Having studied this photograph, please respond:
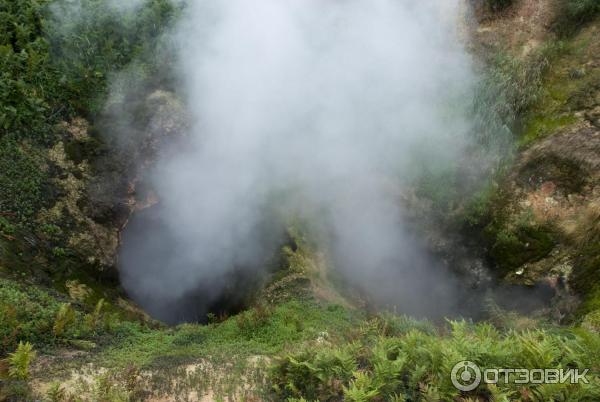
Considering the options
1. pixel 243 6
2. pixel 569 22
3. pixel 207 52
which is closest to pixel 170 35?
pixel 207 52

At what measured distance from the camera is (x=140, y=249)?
12328mm

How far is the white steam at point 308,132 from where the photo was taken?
1201cm

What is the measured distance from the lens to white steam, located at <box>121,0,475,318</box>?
1201cm

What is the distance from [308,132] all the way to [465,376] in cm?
877

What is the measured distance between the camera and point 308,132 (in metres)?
12.5

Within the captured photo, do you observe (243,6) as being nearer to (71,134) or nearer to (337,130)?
(337,130)

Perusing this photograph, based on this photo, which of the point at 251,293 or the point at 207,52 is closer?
the point at 251,293

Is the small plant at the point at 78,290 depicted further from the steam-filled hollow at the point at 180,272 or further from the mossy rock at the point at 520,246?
the mossy rock at the point at 520,246

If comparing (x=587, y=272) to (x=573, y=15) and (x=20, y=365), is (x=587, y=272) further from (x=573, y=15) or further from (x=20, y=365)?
(x=20, y=365)

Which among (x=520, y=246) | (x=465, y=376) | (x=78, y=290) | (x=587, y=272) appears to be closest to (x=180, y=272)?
(x=78, y=290)

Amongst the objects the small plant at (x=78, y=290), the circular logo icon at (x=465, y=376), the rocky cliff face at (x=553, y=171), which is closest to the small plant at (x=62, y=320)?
the small plant at (x=78, y=290)

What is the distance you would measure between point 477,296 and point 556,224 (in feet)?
7.96

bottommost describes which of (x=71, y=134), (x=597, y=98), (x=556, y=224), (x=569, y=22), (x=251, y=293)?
(x=251, y=293)

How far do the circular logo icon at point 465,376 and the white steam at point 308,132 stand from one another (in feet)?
22.4
